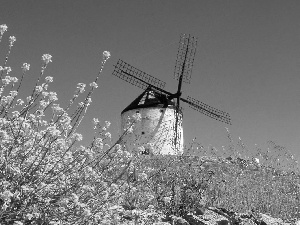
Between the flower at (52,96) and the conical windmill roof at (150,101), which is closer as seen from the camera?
the flower at (52,96)

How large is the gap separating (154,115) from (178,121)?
71.9 inches

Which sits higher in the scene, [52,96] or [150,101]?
[150,101]

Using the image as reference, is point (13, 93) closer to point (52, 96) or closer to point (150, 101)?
point (52, 96)

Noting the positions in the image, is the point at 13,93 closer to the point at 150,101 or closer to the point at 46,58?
the point at 46,58

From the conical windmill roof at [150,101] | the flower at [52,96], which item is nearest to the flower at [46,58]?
the flower at [52,96]

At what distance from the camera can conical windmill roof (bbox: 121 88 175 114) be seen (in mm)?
28500

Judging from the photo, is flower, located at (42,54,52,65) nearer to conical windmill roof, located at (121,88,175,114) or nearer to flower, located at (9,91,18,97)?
flower, located at (9,91,18,97)

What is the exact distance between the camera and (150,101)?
2889 centimetres

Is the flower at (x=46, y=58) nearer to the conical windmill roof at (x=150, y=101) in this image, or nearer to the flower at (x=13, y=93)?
the flower at (x=13, y=93)

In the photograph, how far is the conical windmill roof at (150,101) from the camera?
2850cm

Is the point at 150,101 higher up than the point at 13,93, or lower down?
higher up

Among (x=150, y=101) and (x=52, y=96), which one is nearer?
(x=52, y=96)

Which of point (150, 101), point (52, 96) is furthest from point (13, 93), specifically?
point (150, 101)

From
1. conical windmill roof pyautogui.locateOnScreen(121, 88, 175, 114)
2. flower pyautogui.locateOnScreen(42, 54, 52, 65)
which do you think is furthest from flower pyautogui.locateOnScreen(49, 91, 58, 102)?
conical windmill roof pyautogui.locateOnScreen(121, 88, 175, 114)
